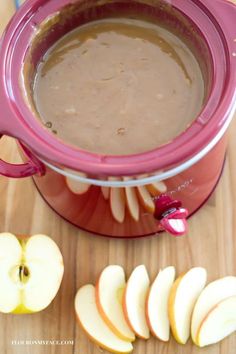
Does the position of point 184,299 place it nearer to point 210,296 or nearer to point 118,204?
point 210,296

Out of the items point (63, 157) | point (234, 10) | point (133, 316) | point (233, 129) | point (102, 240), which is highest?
point (234, 10)

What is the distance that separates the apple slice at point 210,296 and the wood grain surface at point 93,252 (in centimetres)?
2

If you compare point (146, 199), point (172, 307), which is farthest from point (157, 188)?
point (172, 307)

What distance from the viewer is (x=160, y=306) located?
1.10 metres

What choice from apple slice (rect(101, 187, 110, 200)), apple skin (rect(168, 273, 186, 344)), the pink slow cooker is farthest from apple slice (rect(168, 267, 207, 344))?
apple slice (rect(101, 187, 110, 200))

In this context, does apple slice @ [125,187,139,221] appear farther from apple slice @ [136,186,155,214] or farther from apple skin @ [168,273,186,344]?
apple skin @ [168,273,186,344]

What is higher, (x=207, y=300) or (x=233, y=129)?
(x=233, y=129)

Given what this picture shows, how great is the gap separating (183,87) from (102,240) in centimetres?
33

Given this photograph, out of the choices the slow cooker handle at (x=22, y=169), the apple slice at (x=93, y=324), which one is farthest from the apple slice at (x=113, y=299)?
the slow cooker handle at (x=22, y=169)

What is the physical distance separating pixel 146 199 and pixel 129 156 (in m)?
0.12

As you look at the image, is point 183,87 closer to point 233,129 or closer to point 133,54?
point 133,54

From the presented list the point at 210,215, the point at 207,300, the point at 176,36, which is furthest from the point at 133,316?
the point at 176,36

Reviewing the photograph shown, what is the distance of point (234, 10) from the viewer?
974mm

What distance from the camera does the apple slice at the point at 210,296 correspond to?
109cm
